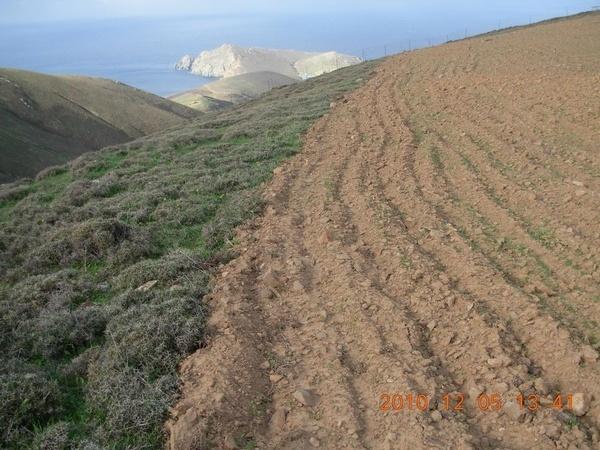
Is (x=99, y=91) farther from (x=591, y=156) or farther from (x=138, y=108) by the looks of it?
(x=591, y=156)

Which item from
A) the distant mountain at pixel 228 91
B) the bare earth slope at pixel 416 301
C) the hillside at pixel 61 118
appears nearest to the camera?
the bare earth slope at pixel 416 301

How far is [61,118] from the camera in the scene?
236ft

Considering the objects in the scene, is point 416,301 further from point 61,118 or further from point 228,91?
point 228,91

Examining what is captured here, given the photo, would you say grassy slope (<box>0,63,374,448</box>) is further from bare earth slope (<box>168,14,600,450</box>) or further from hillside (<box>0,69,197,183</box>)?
hillside (<box>0,69,197,183</box>)

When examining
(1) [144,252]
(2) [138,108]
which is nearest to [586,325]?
(1) [144,252]

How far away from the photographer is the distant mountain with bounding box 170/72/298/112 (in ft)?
400

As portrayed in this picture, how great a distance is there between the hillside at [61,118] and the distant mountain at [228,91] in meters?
23.4

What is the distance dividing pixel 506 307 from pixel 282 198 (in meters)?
5.31

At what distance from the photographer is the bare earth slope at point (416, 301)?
14.0 feet

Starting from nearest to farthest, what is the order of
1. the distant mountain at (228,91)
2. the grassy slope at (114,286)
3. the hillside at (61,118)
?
the grassy slope at (114,286)
the hillside at (61,118)
the distant mountain at (228,91)

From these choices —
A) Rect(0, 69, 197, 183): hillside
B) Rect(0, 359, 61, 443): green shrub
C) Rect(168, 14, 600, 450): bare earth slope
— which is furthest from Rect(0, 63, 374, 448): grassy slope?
Rect(0, 69, 197, 183): hillside

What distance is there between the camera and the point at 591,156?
362 inches

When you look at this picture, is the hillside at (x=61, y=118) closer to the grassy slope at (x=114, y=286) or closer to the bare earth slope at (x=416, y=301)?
the grassy slope at (x=114, y=286)

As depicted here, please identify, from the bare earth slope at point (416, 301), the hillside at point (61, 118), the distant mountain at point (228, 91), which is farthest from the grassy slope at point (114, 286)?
the distant mountain at point (228, 91)
